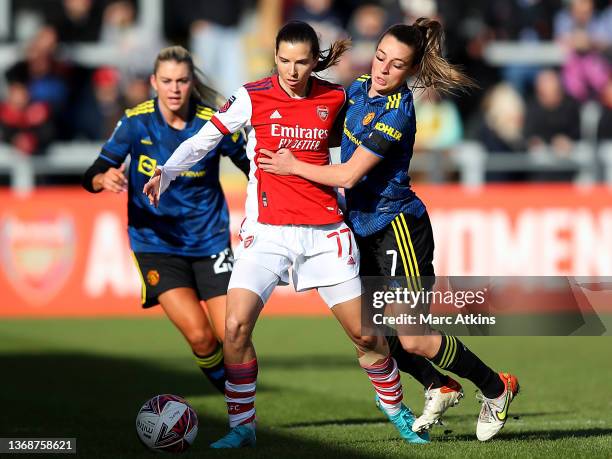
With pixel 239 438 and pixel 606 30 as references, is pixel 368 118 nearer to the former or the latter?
pixel 239 438

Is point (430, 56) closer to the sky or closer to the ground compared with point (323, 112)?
closer to the sky

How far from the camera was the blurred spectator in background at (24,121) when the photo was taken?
56.7 feet

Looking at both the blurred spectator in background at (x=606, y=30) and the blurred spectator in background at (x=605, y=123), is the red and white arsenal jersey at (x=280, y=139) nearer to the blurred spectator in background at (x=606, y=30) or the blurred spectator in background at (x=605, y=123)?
the blurred spectator in background at (x=605, y=123)

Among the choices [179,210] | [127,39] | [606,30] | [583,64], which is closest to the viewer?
[179,210]

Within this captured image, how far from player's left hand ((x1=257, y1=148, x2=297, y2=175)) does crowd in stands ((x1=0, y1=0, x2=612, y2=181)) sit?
978cm

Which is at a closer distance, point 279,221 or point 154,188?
point 279,221

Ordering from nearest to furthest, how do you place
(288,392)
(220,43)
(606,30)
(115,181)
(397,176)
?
(397,176), (115,181), (288,392), (220,43), (606,30)

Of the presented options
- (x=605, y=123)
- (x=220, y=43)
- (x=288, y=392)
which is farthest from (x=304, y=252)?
(x=605, y=123)

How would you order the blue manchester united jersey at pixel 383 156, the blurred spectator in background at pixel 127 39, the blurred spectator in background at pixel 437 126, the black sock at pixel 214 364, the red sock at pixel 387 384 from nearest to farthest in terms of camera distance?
the blue manchester united jersey at pixel 383 156 → the red sock at pixel 387 384 → the black sock at pixel 214 364 → the blurred spectator in background at pixel 437 126 → the blurred spectator in background at pixel 127 39

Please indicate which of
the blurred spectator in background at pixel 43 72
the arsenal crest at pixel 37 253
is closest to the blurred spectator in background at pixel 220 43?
the blurred spectator in background at pixel 43 72

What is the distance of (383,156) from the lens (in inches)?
282

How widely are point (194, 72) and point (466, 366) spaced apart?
2.93 m

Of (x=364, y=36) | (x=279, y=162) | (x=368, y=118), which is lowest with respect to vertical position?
(x=279, y=162)

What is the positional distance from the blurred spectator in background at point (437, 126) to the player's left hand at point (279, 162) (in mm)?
10559
